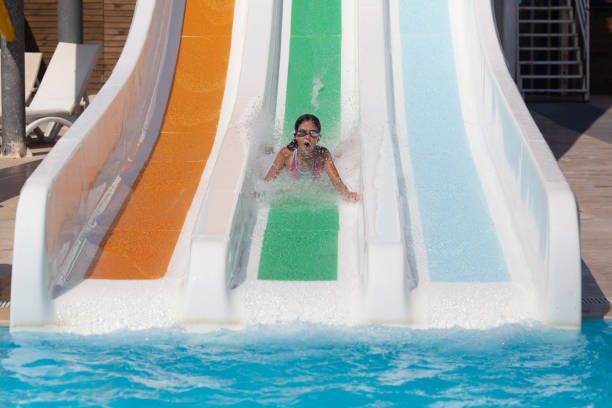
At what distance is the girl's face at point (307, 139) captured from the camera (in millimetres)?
4781

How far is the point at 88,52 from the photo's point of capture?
9328 millimetres

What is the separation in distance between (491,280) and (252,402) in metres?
1.42

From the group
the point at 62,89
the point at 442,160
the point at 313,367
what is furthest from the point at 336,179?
the point at 62,89

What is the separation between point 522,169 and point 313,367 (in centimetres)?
172

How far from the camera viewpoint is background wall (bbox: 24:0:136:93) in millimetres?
14828

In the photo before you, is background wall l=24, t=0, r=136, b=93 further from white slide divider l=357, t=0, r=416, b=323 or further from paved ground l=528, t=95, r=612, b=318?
white slide divider l=357, t=0, r=416, b=323

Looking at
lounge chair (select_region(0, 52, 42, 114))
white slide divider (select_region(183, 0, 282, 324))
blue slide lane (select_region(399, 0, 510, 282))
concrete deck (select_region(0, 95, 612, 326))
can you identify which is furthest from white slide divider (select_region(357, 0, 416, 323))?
lounge chair (select_region(0, 52, 42, 114))

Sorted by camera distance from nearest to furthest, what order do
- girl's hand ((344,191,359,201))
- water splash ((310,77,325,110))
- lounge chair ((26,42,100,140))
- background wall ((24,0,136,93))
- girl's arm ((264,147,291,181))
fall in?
girl's hand ((344,191,359,201)) → girl's arm ((264,147,291,181)) → water splash ((310,77,325,110)) → lounge chair ((26,42,100,140)) → background wall ((24,0,136,93))

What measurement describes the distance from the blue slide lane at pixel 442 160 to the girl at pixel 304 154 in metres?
0.56

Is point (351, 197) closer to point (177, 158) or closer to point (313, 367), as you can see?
point (177, 158)

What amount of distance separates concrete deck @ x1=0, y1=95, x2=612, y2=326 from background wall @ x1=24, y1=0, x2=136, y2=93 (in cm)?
665

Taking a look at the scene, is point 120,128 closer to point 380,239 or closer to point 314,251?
point 314,251

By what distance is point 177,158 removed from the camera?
4.89 metres

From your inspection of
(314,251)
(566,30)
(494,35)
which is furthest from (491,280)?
(566,30)
